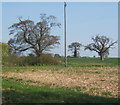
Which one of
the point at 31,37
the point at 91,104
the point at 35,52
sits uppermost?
the point at 31,37

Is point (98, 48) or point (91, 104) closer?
point (91, 104)

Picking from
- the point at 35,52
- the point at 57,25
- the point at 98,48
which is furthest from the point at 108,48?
the point at 35,52

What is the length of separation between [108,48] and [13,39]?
49.1m

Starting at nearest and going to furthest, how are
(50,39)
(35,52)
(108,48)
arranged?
(35,52), (50,39), (108,48)

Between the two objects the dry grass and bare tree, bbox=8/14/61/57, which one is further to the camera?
bare tree, bbox=8/14/61/57

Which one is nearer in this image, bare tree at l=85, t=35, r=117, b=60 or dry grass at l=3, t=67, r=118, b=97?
dry grass at l=3, t=67, r=118, b=97

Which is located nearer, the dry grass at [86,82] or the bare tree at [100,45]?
the dry grass at [86,82]

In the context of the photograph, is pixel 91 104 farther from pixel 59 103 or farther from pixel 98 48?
pixel 98 48

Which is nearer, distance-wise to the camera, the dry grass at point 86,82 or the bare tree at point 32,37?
the dry grass at point 86,82

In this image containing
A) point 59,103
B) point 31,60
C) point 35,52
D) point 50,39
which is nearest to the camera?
point 59,103

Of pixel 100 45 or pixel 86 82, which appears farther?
pixel 100 45

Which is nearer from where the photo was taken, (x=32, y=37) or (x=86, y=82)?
(x=86, y=82)

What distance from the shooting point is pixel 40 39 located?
5253 centimetres

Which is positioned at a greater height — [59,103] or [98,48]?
[98,48]
